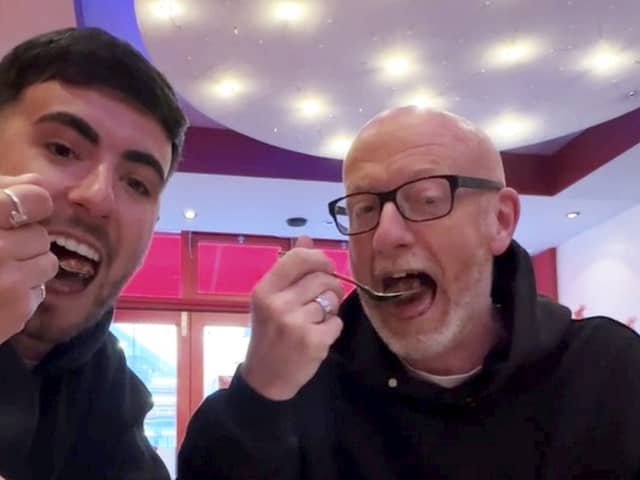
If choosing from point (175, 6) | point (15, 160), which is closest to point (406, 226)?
point (15, 160)

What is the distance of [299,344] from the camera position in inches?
44.5

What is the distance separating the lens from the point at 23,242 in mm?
859

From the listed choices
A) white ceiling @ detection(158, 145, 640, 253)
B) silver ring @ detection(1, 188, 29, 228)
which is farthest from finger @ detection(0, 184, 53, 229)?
white ceiling @ detection(158, 145, 640, 253)

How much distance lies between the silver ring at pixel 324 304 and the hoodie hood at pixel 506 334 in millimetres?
348

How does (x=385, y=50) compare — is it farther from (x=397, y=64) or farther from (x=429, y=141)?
(x=429, y=141)

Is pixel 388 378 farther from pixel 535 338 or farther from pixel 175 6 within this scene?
pixel 175 6

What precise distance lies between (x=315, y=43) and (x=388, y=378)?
2360 millimetres

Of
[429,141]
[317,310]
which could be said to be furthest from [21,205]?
[429,141]

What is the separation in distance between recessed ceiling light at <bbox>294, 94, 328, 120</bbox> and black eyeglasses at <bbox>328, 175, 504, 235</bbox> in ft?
8.98

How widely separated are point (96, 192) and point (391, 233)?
0.50m

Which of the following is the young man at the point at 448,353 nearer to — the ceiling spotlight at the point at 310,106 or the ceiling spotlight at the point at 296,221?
the ceiling spotlight at the point at 310,106

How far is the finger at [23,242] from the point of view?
2.78 feet

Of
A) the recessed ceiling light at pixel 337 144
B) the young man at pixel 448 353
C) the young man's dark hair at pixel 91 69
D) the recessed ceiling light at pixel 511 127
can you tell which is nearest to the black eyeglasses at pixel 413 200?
the young man at pixel 448 353

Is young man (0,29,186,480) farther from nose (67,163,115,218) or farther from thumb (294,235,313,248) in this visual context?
thumb (294,235,313,248)
